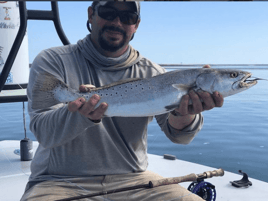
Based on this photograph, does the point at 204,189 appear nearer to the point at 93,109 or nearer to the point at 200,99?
the point at 200,99

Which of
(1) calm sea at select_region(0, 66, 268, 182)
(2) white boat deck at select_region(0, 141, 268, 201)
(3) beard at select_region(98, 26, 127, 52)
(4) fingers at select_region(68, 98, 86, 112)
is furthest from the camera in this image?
(1) calm sea at select_region(0, 66, 268, 182)

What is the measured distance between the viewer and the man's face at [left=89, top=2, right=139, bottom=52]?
2740 mm

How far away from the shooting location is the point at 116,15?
8.82 feet

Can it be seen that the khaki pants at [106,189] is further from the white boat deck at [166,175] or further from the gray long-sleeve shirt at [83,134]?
the white boat deck at [166,175]

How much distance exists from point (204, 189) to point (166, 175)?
118 centimetres

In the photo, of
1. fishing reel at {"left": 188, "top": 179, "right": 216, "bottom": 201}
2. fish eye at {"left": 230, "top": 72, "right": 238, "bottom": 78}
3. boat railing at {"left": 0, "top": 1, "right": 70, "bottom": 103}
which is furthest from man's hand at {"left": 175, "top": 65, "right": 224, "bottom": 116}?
boat railing at {"left": 0, "top": 1, "right": 70, "bottom": 103}

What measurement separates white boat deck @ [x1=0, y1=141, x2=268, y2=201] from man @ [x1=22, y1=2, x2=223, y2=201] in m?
1.19

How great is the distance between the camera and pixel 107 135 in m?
2.63

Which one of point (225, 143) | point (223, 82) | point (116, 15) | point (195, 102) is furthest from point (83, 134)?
point (225, 143)

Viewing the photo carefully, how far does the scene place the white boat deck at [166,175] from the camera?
135 inches

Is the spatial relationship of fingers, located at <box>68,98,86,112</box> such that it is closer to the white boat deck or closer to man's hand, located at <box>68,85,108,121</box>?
man's hand, located at <box>68,85,108,121</box>

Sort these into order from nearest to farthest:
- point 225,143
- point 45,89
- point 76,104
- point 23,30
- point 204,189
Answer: point 76,104
point 45,89
point 204,189
point 23,30
point 225,143

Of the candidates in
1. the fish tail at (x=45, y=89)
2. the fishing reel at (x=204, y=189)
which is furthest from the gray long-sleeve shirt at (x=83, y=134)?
the fishing reel at (x=204, y=189)

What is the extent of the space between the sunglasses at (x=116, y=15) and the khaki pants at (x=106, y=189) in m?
1.49
